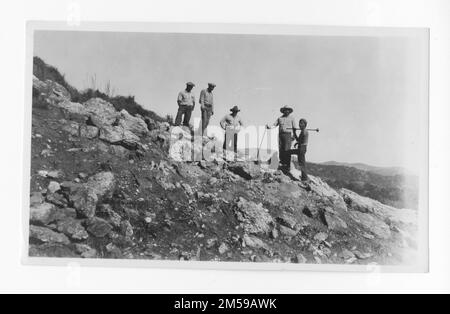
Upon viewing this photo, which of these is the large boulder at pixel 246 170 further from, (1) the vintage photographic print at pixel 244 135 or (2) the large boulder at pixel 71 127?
(2) the large boulder at pixel 71 127

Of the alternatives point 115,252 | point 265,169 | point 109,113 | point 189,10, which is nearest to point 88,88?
point 109,113

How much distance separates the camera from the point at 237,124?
223cm

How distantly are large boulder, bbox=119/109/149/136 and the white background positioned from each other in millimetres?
518

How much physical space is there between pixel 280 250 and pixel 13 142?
60.1 inches

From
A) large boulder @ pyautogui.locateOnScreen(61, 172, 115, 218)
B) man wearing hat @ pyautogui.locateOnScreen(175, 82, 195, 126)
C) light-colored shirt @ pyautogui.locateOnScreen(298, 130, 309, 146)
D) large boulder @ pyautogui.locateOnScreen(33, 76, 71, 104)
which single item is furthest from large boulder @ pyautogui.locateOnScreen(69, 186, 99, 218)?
light-colored shirt @ pyautogui.locateOnScreen(298, 130, 309, 146)

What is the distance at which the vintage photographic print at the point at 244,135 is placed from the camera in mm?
2191

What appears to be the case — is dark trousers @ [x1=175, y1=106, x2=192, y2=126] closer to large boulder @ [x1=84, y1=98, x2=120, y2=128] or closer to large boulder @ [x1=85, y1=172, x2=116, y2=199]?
large boulder @ [x1=84, y1=98, x2=120, y2=128]

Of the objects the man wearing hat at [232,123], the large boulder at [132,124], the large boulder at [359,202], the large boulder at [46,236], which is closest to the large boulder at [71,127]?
the large boulder at [132,124]

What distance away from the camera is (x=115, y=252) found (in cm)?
217

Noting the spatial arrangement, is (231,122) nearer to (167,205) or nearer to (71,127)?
(167,205)

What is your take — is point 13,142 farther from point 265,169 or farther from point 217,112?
point 265,169

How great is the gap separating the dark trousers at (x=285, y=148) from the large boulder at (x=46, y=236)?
121 centimetres

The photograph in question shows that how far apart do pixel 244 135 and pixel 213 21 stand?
0.63 metres
